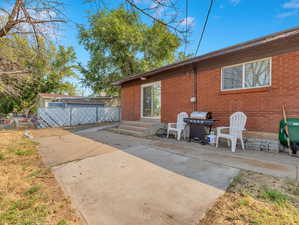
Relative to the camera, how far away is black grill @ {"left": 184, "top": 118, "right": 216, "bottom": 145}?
17.1 ft

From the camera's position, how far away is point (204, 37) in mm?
5684

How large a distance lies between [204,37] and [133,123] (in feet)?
17.0

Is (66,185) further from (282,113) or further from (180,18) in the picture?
(282,113)

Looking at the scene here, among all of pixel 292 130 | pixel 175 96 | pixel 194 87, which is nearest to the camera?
pixel 292 130

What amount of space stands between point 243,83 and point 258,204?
13.5ft

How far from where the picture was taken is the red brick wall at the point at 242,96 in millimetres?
4070

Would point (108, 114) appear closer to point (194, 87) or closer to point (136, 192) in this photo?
point (194, 87)

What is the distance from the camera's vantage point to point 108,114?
14.8m

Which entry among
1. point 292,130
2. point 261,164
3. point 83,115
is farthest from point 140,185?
point 83,115

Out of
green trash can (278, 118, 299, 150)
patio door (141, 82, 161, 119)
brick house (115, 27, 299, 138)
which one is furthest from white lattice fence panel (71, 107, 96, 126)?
green trash can (278, 118, 299, 150)

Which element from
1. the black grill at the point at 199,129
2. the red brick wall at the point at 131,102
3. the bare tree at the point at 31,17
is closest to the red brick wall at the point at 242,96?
the black grill at the point at 199,129

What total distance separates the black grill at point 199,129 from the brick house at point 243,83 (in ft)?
1.95

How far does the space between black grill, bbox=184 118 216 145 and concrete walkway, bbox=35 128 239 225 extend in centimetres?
187

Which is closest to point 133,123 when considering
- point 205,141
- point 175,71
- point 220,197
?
point 175,71
